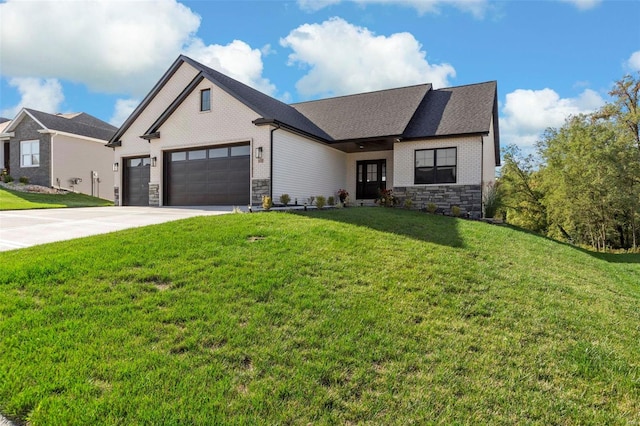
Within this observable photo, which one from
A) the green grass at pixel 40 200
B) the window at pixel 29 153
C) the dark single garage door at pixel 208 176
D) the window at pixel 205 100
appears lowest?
the green grass at pixel 40 200

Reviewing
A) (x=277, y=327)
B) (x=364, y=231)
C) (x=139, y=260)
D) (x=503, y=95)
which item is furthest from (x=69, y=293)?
(x=503, y=95)

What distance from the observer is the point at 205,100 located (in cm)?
1497

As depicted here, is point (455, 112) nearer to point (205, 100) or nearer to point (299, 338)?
point (205, 100)

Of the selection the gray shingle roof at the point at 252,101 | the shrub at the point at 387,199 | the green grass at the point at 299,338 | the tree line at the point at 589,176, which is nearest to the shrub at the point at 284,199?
the gray shingle roof at the point at 252,101

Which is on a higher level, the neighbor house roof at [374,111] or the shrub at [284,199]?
the neighbor house roof at [374,111]

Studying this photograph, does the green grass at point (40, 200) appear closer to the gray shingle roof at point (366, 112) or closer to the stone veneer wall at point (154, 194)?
the stone veneer wall at point (154, 194)

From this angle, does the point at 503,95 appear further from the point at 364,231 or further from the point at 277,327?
the point at 277,327

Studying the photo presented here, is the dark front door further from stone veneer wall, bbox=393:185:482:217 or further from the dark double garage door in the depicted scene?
the dark double garage door

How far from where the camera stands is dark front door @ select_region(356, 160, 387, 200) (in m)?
17.7

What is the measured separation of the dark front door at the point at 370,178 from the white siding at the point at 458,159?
5.22ft

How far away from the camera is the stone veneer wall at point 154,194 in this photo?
16406 millimetres

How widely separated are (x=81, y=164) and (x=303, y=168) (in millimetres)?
19095

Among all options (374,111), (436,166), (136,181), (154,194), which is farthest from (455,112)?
(136,181)

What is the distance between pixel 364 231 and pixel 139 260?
461 centimetres
